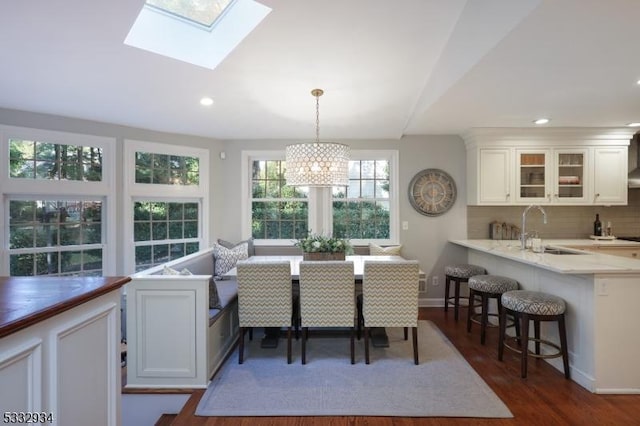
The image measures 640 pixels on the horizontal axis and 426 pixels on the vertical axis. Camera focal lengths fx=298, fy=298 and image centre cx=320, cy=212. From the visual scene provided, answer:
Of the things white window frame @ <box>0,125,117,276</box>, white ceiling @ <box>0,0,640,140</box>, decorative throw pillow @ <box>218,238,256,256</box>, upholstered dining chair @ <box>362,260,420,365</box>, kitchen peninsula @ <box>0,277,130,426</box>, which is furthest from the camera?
decorative throw pillow @ <box>218,238,256,256</box>

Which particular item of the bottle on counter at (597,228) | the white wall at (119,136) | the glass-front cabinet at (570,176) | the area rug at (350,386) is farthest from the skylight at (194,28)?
the bottle on counter at (597,228)

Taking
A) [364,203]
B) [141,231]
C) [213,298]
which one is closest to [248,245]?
[141,231]

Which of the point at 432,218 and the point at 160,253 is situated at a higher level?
the point at 432,218

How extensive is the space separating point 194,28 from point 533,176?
Result: 418 centimetres

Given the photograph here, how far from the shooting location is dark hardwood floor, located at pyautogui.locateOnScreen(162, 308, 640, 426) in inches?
73.6

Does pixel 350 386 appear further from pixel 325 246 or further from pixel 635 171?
pixel 635 171

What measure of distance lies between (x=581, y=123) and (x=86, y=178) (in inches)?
224

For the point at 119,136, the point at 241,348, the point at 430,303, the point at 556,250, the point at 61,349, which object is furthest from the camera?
the point at 430,303

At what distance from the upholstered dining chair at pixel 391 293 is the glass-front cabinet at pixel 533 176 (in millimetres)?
2408

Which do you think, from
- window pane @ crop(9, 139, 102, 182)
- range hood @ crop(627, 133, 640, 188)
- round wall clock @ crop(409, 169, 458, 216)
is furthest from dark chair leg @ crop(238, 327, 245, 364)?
range hood @ crop(627, 133, 640, 188)

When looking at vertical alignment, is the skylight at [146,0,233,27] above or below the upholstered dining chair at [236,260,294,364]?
above

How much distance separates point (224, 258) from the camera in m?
3.64

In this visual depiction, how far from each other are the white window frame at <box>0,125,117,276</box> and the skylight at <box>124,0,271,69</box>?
1529 mm

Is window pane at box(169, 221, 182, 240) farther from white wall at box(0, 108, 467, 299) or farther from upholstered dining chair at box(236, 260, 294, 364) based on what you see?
upholstered dining chair at box(236, 260, 294, 364)
